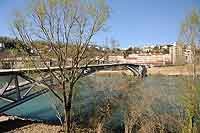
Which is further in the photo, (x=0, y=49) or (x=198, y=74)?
(x=0, y=49)

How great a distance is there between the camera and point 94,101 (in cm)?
2042

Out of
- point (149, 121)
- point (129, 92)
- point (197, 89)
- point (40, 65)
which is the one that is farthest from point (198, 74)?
point (129, 92)

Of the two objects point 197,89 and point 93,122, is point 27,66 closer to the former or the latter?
point 93,122

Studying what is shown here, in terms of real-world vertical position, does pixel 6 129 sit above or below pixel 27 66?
below

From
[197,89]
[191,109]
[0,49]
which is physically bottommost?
[191,109]

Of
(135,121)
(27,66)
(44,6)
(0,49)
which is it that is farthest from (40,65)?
(0,49)

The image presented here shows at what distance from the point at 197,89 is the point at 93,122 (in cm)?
775

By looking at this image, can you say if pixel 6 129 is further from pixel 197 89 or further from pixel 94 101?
pixel 197 89

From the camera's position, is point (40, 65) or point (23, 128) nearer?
point (40, 65)

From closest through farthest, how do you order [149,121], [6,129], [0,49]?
[149,121], [6,129], [0,49]

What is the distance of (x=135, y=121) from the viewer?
14.7 m

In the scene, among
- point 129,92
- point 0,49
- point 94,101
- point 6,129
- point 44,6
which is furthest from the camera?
point 0,49

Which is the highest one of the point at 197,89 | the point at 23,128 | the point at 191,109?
the point at 197,89

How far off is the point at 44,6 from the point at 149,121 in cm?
746
